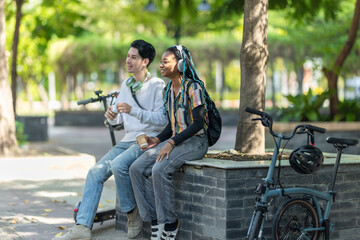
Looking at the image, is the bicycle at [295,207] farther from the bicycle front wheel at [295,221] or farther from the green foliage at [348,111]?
the green foliage at [348,111]

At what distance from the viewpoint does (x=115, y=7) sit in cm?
3859

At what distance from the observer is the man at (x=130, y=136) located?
5992 mm

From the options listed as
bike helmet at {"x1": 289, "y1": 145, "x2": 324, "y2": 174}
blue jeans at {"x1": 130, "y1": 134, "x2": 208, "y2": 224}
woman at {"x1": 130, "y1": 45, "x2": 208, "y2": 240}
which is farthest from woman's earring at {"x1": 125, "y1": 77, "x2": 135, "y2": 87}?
bike helmet at {"x1": 289, "y1": 145, "x2": 324, "y2": 174}

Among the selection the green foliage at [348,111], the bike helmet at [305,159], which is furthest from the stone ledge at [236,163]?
the green foliage at [348,111]

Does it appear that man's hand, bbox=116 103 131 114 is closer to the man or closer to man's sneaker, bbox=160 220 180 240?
the man

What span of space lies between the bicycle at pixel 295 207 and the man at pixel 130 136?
130 centimetres

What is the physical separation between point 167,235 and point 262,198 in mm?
1120

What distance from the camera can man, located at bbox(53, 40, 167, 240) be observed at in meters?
5.99

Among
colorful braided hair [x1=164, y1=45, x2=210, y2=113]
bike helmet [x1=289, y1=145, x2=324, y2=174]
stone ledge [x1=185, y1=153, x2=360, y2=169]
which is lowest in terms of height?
stone ledge [x1=185, y1=153, x2=360, y2=169]

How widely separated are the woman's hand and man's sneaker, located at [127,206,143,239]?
0.80 meters

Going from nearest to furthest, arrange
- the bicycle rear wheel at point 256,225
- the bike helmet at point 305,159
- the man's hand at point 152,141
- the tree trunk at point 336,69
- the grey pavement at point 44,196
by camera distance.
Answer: the bicycle rear wheel at point 256,225
the bike helmet at point 305,159
the man's hand at point 152,141
the grey pavement at point 44,196
the tree trunk at point 336,69

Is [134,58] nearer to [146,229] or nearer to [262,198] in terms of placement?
[146,229]

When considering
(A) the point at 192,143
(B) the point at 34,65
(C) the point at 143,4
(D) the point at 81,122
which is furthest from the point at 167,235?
(B) the point at 34,65

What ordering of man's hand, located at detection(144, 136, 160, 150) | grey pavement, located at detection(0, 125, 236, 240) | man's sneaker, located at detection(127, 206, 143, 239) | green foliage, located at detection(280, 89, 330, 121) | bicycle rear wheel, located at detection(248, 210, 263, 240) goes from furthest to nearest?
green foliage, located at detection(280, 89, 330, 121), grey pavement, located at detection(0, 125, 236, 240), man's sneaker, located at detection(127, 206, 143, 239), man's hand, located at detection(144, 136, 160, 150), bicycle rear wheel, located at detection(248, 210, 263, 240)
